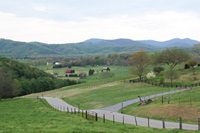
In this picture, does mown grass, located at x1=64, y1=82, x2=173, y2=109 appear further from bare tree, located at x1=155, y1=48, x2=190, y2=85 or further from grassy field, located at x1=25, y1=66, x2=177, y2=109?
bare tree, located at x1=155, y1=48, x2=190, y2=85

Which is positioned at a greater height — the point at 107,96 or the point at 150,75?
the point at 150,75

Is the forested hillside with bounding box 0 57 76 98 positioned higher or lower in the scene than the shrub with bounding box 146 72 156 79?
lower

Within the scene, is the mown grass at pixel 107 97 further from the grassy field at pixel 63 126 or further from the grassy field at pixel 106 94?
the grassy field at pixel 63 126

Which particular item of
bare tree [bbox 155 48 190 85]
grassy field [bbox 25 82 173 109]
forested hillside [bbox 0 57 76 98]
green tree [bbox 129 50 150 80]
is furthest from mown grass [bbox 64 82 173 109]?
forested hillside [bbox 0 57 76 98]

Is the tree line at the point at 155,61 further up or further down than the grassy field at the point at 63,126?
further up

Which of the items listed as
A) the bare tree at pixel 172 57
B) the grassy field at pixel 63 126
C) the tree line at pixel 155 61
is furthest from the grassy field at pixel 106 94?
the grassy field at pixel 63 126

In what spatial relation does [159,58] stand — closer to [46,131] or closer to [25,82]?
[25,82]

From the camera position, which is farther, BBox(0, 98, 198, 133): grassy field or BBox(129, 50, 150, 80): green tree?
BBox(129, 50, 150, 80): green tree

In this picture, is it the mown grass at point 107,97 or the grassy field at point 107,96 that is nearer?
the mown grass at point 107,97

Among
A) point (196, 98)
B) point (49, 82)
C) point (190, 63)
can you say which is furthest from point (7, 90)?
point (196, 98)

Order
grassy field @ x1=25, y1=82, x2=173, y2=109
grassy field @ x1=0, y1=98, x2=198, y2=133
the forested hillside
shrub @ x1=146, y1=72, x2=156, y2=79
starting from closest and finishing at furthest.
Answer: grassy field @ x1=0, y1=98, x2=198, y2=133 → grassy field @ x1=25, y1=82, x2=173, y2=109 → the forested hillside → shrub @ x1=146, y1=72, x2=156, y2=79

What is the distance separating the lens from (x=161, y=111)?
54125 millimetres

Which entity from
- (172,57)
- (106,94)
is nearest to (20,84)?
(172,57)

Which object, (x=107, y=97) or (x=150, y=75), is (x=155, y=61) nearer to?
(x=150, y=75)
